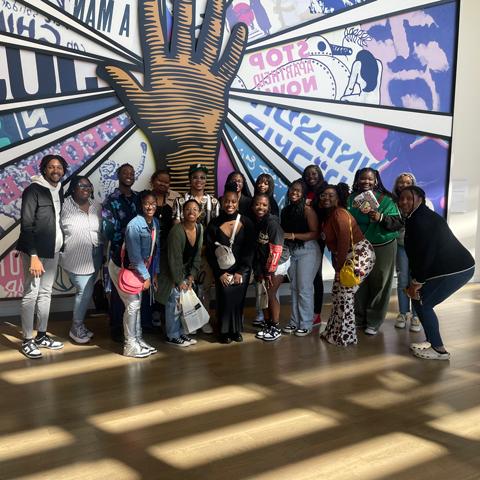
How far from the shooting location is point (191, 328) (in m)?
4.14

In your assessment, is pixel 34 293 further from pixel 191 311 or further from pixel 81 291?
pixel 191 311

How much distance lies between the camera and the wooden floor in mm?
2512

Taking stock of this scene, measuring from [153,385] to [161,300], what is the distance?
2.74ft

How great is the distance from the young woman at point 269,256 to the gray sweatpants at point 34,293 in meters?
1.57

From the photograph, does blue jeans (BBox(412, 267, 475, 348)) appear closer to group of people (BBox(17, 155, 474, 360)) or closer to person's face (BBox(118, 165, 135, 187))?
group of people (BBox(17, 155, 474, 360))

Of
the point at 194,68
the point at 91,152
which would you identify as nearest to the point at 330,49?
the point at 194,68

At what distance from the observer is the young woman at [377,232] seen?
4277 millimetres

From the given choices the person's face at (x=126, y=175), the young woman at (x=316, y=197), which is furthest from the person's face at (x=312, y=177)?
the person's face at (x=126, y=175)

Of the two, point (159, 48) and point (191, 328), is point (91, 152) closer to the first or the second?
point (159, 48)

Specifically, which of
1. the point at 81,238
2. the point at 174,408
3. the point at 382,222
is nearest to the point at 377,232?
the point at 382,222

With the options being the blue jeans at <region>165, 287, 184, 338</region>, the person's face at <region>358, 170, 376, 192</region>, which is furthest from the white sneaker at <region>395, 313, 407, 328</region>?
the blue jeans at <region>165, 287, 184, 338</region>

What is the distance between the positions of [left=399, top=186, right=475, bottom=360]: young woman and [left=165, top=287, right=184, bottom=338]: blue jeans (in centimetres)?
176

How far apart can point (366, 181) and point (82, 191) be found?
228cm

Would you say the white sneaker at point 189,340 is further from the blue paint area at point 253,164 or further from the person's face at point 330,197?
the blue paint area at point 253,164
